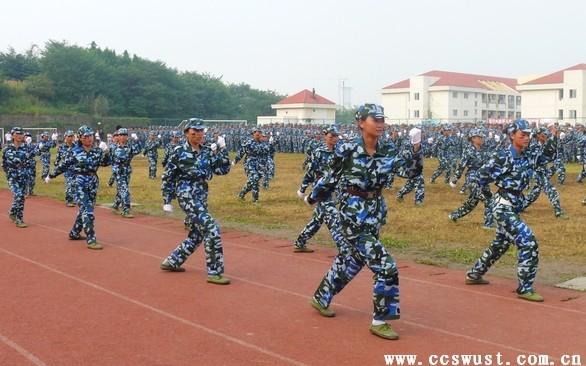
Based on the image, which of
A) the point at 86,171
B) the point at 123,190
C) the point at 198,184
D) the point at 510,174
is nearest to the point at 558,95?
the point at 123,190

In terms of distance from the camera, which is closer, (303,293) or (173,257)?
(303,293)

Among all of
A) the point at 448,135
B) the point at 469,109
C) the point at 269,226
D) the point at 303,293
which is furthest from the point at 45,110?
the point at 303,293

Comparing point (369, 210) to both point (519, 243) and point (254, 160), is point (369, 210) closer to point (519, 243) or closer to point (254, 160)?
point (519, 243)

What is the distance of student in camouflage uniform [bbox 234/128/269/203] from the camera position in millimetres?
17906

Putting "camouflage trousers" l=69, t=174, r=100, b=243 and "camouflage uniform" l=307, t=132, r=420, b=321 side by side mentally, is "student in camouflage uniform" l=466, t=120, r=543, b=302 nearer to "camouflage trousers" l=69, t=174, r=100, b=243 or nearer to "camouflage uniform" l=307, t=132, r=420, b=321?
"camouflage uniform" l=307, t=132, r=420, b=321

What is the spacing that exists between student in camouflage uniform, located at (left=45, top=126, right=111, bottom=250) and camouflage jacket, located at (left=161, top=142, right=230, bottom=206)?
2.90m

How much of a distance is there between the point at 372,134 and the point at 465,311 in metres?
2.42

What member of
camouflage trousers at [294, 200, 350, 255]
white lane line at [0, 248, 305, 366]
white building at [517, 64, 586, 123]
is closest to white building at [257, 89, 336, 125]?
white building at [517, 64, 586, 123]

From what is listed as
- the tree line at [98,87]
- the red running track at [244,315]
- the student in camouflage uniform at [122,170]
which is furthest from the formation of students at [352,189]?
the tree line at [98,87]

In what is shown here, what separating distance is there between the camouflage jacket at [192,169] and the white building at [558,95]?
189 feet

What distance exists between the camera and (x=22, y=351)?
5820 millimetres

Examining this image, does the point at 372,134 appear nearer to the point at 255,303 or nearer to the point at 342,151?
the point at 342,151

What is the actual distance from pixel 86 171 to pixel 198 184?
3.38m

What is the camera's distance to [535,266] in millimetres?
7484
